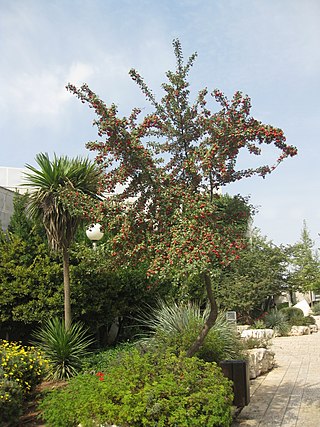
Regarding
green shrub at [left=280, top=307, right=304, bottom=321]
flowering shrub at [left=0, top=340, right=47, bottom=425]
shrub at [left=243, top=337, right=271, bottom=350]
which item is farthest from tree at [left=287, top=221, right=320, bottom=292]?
flowering shrub at [left=0, top=340, right=47, bottom=425]

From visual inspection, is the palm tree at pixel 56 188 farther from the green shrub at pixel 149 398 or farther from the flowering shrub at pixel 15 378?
the green shrub at pixel 149 398

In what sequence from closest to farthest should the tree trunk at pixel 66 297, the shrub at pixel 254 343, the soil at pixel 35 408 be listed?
the soil at pixel 35 408, the tree trunk at pixel 66 297, the shrub at pixel 254 343

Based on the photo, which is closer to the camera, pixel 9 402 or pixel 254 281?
pixel 9 402

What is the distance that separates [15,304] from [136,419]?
615 cm

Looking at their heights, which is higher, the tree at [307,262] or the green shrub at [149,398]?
the tree at [307,262]

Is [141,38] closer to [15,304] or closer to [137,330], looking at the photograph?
[15,304]

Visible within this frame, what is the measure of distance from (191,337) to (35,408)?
9.17ft

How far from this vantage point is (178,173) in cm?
654

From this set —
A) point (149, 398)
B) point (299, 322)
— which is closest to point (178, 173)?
point (149, 398)

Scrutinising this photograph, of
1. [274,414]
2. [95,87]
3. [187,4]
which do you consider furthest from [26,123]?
[274,414]

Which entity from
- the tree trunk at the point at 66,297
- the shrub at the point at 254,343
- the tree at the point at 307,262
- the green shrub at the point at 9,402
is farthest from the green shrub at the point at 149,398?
the tree at the point at 307,262

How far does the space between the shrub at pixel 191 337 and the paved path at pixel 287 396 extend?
2.63 feet

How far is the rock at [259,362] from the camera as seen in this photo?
9.18m

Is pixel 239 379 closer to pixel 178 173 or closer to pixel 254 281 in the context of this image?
pixel 178 173
